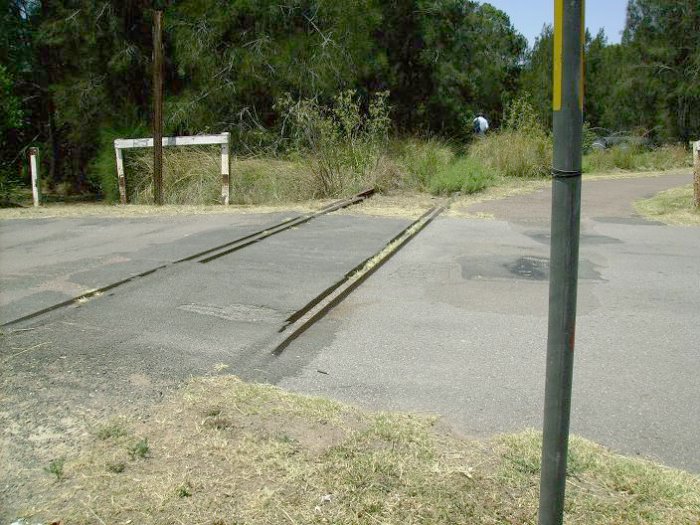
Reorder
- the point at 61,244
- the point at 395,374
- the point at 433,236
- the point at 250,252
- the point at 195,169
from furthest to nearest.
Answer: the point at 195,169, the point at 433,236, the point at 61,244, the point at 250,252, the point at 395,374

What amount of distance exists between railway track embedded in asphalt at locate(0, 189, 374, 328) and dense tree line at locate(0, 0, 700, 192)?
6.15 metres

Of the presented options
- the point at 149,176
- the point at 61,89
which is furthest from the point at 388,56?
the point at 149,176

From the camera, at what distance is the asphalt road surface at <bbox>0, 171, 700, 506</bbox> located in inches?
135

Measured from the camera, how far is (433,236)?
9.31 metres

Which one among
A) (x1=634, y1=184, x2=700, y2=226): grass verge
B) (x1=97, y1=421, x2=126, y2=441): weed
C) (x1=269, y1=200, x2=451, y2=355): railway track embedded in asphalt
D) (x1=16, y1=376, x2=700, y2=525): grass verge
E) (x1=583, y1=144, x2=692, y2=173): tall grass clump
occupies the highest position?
(x1=583, y1=144, x2=692, y2=173): tall grass clump

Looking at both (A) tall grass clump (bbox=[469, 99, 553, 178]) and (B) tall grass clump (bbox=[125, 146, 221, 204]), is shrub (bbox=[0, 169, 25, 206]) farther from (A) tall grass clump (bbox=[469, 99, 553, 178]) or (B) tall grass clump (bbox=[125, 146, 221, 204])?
(A) tall grass clump (bbox=[469, 99, 553, 178])

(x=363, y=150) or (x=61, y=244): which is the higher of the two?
(x=363, y=150)

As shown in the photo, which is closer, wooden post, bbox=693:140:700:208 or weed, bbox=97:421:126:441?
weed, bbox=97:421:126:441

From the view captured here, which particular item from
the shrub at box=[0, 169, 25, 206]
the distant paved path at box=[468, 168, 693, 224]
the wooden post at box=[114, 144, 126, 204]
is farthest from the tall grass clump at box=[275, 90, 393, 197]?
the shrub at box=[0, 169, 25, 206]

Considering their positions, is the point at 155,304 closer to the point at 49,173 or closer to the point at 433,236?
the point at 433,236

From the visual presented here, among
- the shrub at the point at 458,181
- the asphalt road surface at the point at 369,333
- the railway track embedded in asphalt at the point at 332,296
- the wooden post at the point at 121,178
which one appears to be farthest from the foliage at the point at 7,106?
the railway track embedded in asphalt at the point at 332,296

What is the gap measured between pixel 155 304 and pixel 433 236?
4.84m

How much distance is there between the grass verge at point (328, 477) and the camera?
2500mm

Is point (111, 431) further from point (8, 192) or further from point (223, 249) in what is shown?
point (8, 192)
